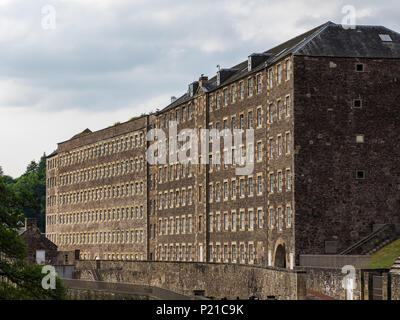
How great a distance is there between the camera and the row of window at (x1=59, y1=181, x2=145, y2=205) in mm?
113569

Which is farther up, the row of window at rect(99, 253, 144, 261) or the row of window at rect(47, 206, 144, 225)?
the row of window at rect(47, 206, 144, 225)

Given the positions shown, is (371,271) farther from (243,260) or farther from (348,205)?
(243,260)

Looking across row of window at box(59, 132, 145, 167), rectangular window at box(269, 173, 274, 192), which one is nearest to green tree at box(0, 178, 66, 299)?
rectangular window at box(269, 173, 274, 192)

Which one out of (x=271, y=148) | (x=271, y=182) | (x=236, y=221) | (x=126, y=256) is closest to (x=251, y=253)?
(x=236, y=221)

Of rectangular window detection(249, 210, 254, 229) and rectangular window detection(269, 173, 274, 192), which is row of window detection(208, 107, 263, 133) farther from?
rectangular window detection(249, 210, 254, 229)

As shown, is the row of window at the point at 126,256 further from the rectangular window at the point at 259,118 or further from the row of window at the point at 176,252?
the rectangular window at the point at 259,118

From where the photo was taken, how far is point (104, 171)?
409 ft

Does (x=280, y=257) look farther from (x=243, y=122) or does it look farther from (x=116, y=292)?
(x=116, y=292)

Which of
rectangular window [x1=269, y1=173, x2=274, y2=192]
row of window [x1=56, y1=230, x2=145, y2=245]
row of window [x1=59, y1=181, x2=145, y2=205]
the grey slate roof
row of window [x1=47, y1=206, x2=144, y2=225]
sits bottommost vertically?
row of window [x1=56, y1=230, x2=145, y2=245]

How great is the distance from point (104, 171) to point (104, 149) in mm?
2893

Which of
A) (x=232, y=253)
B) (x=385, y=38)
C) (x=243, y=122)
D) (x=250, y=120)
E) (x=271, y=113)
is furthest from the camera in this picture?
(x=232, y=253)

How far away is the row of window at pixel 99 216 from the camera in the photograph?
11344 cm

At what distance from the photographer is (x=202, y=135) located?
88.8m

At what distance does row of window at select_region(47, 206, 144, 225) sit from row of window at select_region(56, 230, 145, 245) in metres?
1.76
